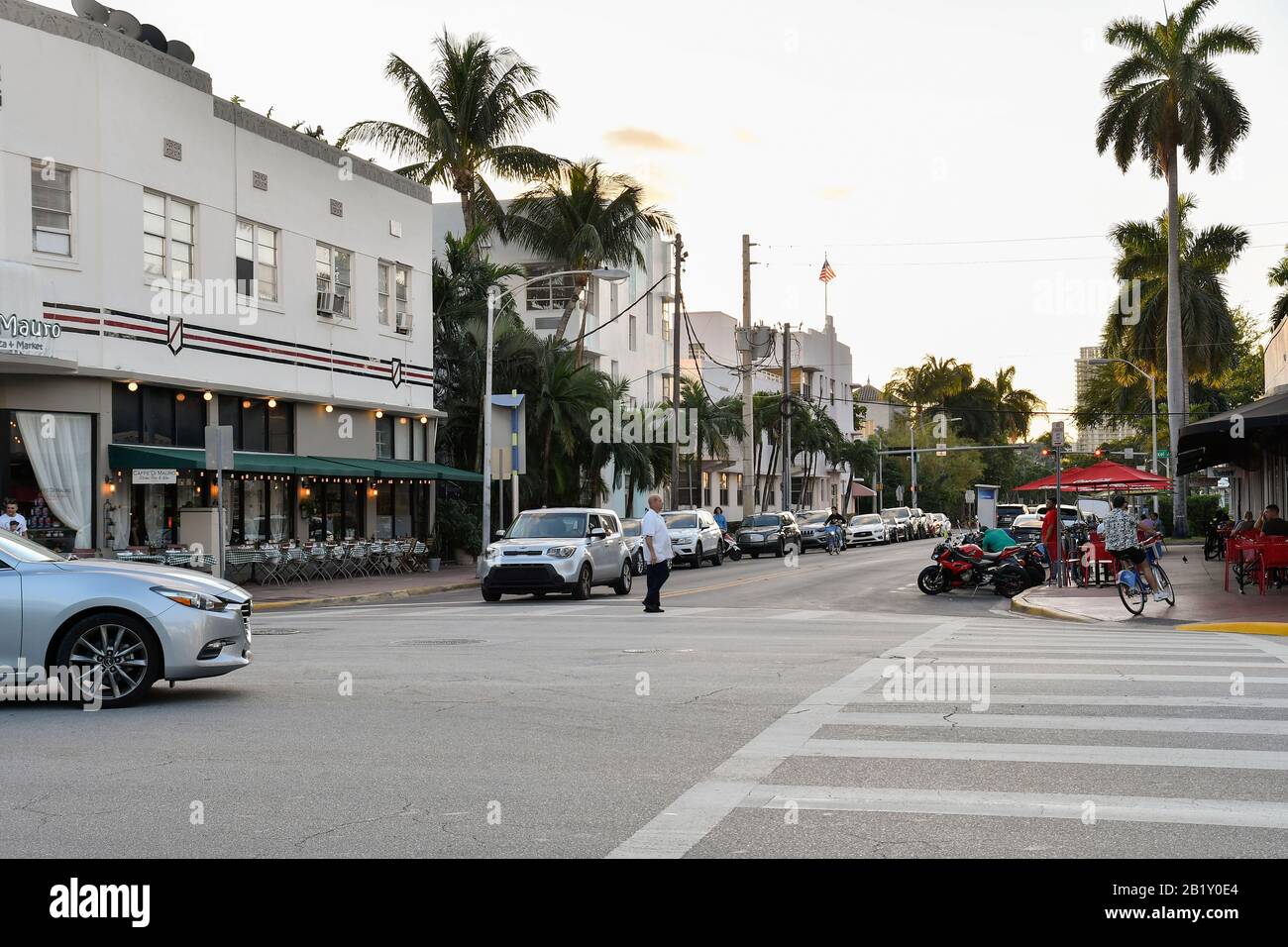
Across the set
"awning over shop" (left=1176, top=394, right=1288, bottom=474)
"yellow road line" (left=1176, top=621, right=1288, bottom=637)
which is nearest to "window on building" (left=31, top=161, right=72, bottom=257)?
"yellow road line" (left=1176, top=621, right=1288, bottom=637)

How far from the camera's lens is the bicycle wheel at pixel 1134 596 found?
20484mm

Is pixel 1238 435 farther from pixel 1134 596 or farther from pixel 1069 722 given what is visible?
pixel 1069 722

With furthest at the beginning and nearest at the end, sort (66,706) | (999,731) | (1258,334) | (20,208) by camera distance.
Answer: (1258,334) → (20,208) → (66,706) → (999,731)

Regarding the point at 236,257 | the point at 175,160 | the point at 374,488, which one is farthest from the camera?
the point at 374,488

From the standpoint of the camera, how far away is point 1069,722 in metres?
9.77

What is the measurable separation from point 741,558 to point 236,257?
79.6 ft

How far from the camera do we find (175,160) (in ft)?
93.6

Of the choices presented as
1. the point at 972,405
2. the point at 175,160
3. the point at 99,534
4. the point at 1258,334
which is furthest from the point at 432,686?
the point at 972,405

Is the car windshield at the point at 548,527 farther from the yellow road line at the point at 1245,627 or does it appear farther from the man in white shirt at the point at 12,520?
the yellow road line at the point at 1245,627

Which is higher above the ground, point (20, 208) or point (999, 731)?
point (20, 208)

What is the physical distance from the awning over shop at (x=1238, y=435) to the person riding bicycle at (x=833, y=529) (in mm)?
15884

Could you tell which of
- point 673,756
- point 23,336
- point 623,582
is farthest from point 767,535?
point 673,756

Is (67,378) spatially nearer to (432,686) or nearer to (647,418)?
(432,686)

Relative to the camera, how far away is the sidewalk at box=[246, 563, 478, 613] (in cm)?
2620
